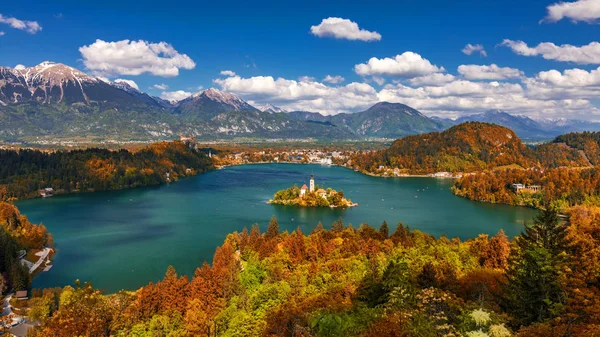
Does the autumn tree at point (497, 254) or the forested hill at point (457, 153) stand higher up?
the forested hill at point (457, 153)

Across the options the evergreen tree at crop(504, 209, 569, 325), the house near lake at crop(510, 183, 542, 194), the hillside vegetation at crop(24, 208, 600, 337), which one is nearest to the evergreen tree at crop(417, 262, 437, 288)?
the hillside vegetation at crop(24, 208, 600, 337)

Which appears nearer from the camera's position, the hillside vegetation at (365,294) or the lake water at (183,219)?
the hillside vegetation at (365,294)

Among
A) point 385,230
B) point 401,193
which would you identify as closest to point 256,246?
point 385,230

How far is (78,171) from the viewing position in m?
60.0

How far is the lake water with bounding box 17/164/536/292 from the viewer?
24797mm

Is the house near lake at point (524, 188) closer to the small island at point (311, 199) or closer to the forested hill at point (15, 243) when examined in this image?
the small island at point (311, 199)

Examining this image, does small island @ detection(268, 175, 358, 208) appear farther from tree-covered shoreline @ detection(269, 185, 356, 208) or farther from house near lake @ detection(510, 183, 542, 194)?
house near lake @ detection(510, 183, 542, 194)

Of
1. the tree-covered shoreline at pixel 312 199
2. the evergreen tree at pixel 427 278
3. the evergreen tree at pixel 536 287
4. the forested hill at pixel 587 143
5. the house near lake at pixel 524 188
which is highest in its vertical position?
the forested hill at pixel 587 143

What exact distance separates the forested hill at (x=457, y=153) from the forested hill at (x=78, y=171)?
45027 millimetres

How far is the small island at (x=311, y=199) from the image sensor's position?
149ft

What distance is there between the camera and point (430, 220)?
125ft

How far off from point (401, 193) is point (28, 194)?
49.4m

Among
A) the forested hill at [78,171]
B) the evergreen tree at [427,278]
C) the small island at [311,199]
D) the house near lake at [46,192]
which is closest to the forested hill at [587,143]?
the small island at [311,199]

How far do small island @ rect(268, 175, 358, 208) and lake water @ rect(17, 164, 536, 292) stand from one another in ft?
5.27
